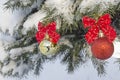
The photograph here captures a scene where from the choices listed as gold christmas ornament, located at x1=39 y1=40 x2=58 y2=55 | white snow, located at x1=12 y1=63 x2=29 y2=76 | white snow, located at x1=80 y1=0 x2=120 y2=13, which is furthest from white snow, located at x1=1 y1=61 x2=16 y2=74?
white snow, located at x1=80 y1=0 x2=120 y2=13

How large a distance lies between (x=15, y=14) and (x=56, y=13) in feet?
1.29

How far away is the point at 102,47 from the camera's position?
1.17 metres

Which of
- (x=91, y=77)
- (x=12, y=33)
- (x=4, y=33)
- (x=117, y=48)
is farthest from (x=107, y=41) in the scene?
(x=91, y=77)

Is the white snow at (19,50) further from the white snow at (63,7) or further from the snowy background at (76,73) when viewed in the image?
the snowy background at (76,73)

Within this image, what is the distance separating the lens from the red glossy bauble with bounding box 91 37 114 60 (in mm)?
1168

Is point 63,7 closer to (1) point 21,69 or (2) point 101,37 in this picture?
(2) point 101,37

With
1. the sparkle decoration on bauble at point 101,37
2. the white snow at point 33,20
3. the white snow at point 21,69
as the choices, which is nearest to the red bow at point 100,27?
the sparkle decoration on bauble at point 101,37

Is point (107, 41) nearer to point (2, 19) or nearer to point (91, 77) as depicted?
point (2, 19)

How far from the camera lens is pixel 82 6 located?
50.7 inches

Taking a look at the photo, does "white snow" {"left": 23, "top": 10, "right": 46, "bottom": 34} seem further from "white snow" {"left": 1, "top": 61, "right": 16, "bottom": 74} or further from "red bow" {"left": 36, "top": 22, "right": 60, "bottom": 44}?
"white snow" {"left": 1, "top": 61, "right": 16, "bottom": 74}

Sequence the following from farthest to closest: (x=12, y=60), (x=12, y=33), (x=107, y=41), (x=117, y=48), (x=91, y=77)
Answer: (x=91, y=77) → (x=12, y=60) → (x=12, y=33) → (x=117, y=48) → (x=107, y=41)

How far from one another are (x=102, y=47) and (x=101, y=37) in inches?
1.9

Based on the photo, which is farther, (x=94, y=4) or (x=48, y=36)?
(x=48, y=36)

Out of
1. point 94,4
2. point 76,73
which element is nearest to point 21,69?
point 94,4
